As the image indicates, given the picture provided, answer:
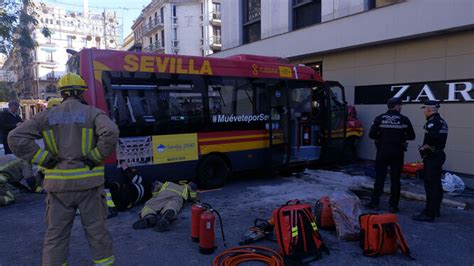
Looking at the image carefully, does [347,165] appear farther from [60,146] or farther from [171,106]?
[60,146]

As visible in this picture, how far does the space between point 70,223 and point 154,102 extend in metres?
3.41

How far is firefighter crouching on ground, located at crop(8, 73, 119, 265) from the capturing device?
3.13 meters

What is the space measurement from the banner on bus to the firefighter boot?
5.49 feet

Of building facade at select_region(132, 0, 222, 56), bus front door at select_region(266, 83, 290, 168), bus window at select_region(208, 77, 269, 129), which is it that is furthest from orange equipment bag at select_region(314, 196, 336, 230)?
building facade at select_region(132, 0, 222, 56)

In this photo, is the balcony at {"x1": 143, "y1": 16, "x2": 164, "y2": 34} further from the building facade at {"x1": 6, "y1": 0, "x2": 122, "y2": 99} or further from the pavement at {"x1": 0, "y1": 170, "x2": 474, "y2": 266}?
the pavement at {"x1": 0, "y1": 170, "x2": 474, "y2": 266}

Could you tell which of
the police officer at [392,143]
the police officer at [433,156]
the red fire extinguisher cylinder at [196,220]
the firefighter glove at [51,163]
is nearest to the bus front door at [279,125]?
the police officer at [392,143]

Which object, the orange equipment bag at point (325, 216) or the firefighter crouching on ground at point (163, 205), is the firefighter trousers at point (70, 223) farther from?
the orange equipment bag at point (325, 216)

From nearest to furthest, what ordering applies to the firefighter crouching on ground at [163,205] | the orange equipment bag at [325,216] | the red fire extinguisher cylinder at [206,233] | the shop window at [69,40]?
1. the red fire extinguisher cylinder at [206,233]
2. the orange equipment bag at [325,216]
3. the firefighter crouching on ground at [163,205]
4. the shop window at [69,40]

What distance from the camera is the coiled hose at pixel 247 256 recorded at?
374 centimetres

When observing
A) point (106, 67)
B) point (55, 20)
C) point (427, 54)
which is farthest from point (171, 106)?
point (55, 20)

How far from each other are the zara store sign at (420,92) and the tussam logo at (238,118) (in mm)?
3851

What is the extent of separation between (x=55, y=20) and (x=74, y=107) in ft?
267

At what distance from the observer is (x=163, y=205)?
5.36 metres

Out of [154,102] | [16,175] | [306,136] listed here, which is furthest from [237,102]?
[16,175]
